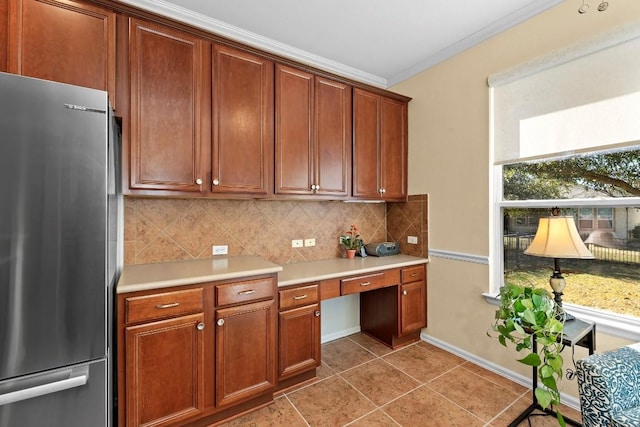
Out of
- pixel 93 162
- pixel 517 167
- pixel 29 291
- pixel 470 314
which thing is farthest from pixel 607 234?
pixel 29 291

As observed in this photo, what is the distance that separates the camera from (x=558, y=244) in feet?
5.94

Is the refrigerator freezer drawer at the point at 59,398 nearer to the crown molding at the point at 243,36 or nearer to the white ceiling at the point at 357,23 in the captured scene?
the crown molding at the point at 243,36

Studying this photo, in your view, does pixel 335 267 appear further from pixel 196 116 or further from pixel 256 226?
pixel 196 116

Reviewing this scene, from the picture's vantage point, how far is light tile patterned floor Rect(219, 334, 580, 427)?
1901 millimetres

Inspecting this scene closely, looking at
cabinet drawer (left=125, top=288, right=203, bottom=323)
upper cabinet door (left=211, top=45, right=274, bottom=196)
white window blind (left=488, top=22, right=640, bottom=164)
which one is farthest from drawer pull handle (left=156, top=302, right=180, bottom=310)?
white window blind (left=488, top=22, right=640, bottom=164)

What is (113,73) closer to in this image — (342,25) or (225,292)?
(225,292)

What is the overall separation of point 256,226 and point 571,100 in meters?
2.49

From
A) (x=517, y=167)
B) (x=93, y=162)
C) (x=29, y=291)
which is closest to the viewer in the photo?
(x=29, y=291)

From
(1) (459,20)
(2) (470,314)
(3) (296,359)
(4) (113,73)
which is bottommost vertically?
(3) (296,359)

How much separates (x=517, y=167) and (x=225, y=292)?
237 centimetres

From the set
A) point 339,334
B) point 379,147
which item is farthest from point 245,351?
point 379,147

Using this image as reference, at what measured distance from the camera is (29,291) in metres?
1.18

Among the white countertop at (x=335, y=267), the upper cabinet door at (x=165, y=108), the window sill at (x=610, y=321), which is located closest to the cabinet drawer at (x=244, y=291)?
the white countertop at (x=335, y=267)

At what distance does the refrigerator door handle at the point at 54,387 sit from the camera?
3.74 ft
